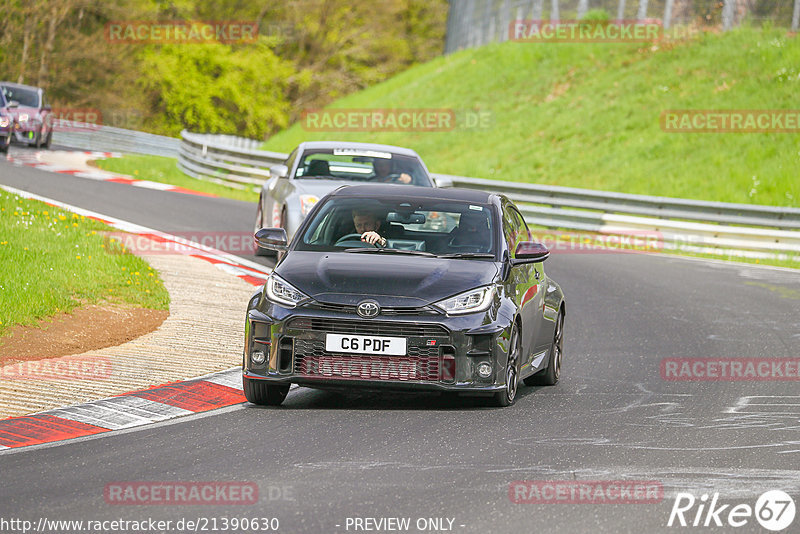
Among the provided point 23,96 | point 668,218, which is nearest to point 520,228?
point 668,218

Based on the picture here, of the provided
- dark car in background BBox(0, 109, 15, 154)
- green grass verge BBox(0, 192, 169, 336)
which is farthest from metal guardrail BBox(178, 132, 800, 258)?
dark car in background BBox(0, 109, 15, 154)

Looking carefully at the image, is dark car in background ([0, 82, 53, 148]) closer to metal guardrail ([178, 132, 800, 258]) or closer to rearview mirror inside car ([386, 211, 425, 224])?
metal guardrail ([178, 132, 800, 258])

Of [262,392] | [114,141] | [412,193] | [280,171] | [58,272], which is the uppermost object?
[412,193]

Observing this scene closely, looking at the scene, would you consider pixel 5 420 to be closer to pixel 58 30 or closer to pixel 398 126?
pixel 398 126

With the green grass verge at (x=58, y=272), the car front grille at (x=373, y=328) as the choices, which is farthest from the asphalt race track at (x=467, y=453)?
the green grass verge at (x=58, y=272)

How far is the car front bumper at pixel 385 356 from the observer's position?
8.40 metres

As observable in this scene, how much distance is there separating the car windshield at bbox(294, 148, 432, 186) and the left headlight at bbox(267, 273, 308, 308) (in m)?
6.98

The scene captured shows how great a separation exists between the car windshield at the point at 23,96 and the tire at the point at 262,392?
28.7m

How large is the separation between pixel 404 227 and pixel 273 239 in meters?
0.99

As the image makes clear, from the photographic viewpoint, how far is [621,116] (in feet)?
115

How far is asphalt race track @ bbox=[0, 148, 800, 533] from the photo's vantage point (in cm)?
604

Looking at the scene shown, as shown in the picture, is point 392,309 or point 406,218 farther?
point 406,218

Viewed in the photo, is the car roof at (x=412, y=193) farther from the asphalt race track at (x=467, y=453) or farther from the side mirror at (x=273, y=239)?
the asphalt race track at (x=467, y=453)

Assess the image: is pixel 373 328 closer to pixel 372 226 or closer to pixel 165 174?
pixel 372 226
